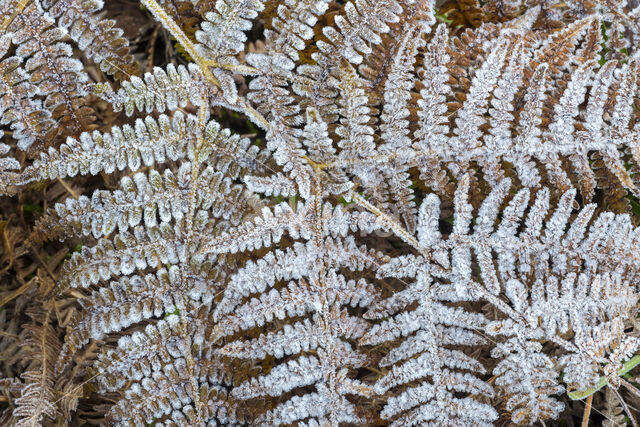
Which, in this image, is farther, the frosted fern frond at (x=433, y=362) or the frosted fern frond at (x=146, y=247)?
the frosted fern frond at (x=146, y=247)

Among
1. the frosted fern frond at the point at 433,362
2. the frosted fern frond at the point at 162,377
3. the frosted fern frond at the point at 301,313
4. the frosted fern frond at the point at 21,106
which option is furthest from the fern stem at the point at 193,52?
the frosted fern frond at the point at 162,377

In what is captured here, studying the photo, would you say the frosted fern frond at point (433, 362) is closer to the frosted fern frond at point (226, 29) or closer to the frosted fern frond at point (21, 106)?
the frosted fern frond at point (226, 29)

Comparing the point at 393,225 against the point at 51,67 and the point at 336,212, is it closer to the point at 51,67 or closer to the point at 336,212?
the point at 336,212

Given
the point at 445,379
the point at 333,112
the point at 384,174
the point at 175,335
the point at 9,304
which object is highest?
the point at 333,112

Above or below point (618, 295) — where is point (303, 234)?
above

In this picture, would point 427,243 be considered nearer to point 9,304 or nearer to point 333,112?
point 333,112

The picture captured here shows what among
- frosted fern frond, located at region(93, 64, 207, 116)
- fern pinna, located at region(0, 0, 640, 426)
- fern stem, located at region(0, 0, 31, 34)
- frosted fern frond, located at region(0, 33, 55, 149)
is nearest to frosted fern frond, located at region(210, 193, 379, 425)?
fern pinna, located at region(0, 0, 640, 426)

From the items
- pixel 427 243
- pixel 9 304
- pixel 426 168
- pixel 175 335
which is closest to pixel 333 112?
pixel 426 168

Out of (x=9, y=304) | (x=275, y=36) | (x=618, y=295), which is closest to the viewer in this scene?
(x=618, y=295)
